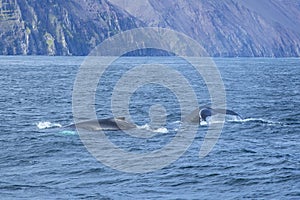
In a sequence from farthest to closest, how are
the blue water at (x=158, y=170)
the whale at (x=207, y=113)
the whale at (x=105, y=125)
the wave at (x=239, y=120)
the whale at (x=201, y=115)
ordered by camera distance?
1. the whale at (x=207, y=113)
2. the whale at (x=201, y=115)
3. the wave at (x=239, y=120)
4. the whale at (x=105, y=125)
5. the blue water at (x=158, y=170)

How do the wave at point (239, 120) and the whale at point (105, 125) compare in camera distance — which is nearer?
the whale at point (105, 125)

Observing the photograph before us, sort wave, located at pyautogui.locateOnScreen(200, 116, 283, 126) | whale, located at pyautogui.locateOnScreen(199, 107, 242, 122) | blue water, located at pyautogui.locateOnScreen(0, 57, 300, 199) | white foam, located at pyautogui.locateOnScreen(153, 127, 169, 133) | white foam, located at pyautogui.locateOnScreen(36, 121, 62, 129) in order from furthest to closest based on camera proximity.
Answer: whale, located at pyautogui.locateOnScreen(199, 107, 242, 122)
wave, located at pyautogui.locateOnScreen(200, 116, 283, 126)
white foam, located at pyautogui.locateOnScreen(36, 121, 62, 129)
white foam, located at pyautogui.locateOnScreen(153, 127, 169, 133)
blue water, located at pyautogui.locateOnScreen(0, 57, 300, 199)

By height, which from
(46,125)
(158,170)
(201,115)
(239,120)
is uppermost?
(158,170)

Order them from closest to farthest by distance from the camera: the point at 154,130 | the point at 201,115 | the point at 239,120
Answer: the point at 154,130 < the point at 201,115 < the point at 239,120

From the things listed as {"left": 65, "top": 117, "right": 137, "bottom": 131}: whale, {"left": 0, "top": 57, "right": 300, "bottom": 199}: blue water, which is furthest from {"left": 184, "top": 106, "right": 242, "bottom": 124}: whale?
{"left": 65, "top": 117, "right": 137, "bottom": 131}: whale

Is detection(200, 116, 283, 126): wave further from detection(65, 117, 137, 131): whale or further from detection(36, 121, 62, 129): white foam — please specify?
detection(36, 121, 62, 129): white foam

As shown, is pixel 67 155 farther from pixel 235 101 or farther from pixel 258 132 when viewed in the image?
pixel 235 101

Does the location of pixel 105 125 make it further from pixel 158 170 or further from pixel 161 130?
pixel 158 170

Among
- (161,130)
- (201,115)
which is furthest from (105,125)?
(201,115)

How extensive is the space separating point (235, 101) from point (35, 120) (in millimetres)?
26009

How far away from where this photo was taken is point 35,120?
155 feet

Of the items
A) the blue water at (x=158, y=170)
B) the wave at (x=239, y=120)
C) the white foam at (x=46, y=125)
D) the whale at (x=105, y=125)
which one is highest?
the blue water at (x=158, y=170)

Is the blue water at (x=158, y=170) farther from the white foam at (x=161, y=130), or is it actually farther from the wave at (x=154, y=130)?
the wave at (x=154, y=130)

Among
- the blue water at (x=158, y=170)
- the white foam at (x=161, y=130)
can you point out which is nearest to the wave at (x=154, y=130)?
the white foam at (x=161, y=130)
